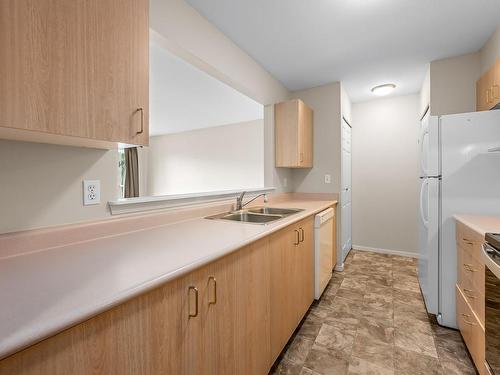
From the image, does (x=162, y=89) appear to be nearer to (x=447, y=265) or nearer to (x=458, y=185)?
(x=458, y=185)

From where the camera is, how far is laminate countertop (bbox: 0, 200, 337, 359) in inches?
19.8

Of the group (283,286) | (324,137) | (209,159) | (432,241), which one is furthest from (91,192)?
(209,159)

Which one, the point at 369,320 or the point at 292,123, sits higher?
the point at 292,123

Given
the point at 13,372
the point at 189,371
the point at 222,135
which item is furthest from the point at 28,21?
the point at 222,135

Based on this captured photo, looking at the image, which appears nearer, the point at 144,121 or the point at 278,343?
the point at 144,121

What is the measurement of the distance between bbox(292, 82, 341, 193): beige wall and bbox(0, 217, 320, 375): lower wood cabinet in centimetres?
171

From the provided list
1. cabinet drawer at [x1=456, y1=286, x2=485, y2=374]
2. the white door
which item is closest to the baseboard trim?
the white door

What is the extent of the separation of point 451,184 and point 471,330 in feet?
3.23

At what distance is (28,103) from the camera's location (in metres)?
0.71

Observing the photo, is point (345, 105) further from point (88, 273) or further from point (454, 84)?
point (88, 273)

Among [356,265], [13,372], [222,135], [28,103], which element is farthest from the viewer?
[222,135]

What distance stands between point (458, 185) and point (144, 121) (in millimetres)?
2188

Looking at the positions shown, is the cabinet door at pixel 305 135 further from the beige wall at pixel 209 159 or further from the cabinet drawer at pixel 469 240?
the beige wall at pixel 209 159

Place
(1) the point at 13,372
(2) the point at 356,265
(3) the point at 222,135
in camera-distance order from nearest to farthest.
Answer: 1. (1) the point at 13,372
2. (2) the point at 356,265
3. (3) the point at 222,135
